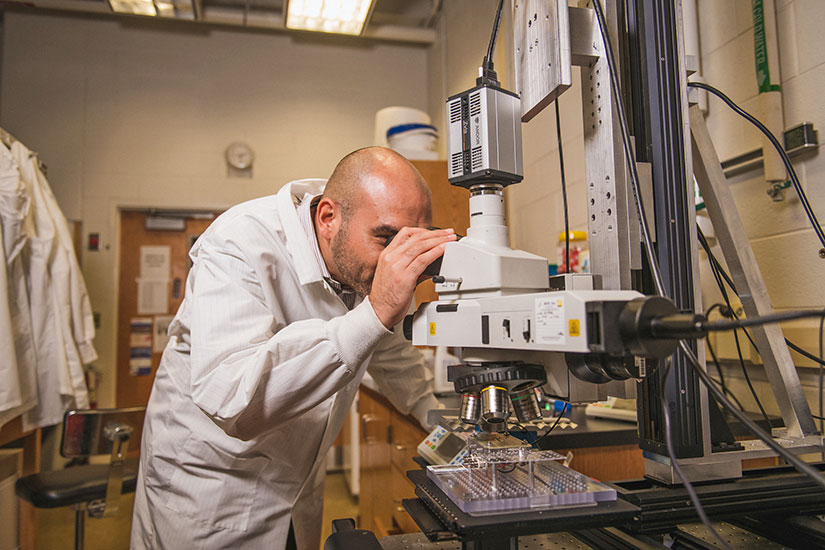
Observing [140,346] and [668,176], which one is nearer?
[668,176]

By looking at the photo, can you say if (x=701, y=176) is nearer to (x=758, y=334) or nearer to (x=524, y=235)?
(x=758, y=334)

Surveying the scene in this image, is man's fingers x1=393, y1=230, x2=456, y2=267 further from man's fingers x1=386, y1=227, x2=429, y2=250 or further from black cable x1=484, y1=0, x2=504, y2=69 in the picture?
black cable x1=484, y1=0, x2=504, y2=69

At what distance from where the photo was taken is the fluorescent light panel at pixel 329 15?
3.24m

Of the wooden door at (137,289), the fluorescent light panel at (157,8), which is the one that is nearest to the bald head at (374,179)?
the fluorescent light panel at (157,8)

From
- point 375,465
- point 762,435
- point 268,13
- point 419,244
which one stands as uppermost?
point 268,13

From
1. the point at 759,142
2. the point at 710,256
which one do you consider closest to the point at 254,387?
the point at 710,256

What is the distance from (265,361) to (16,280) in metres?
1.92

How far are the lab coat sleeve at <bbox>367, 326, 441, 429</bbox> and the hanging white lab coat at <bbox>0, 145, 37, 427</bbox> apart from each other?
1.47m

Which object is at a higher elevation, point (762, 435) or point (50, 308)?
point (50, 308)

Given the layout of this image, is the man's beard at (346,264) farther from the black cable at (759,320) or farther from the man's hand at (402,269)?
the black cable at (759,320)

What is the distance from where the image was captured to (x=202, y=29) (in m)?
3.88

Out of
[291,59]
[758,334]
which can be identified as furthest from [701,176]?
[291,59]

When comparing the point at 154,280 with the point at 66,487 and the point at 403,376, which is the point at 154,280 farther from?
the point at 403,376

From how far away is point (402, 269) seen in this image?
722mm
